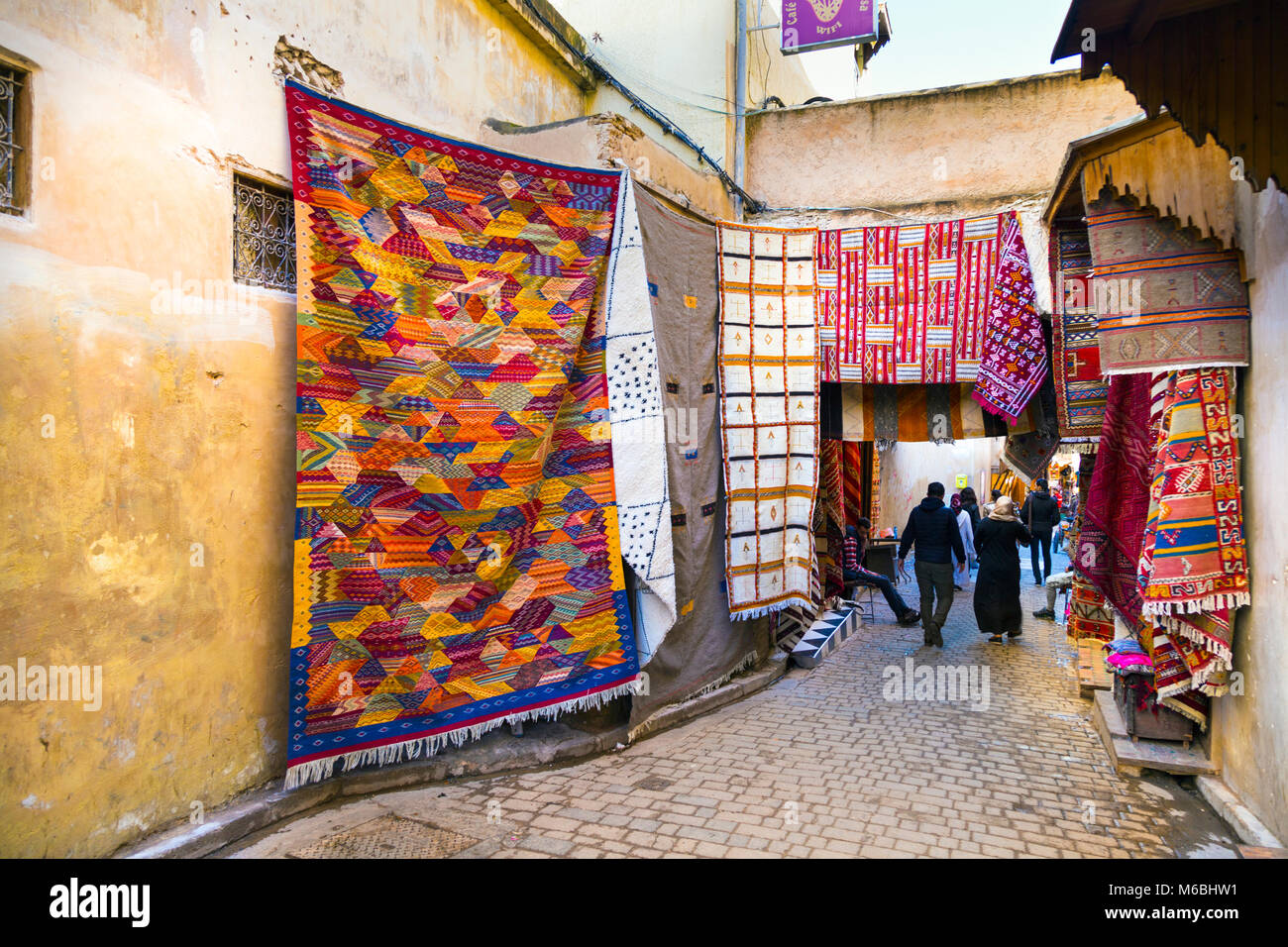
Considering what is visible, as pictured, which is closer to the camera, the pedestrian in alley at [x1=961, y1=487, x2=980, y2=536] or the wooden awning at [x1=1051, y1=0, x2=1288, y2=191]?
the wooden awning at [x1=1051, y1=0, x2=1288, y2=191]

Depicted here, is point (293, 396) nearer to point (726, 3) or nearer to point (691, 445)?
point (691, 445)

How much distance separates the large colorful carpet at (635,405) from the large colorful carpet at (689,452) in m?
0.16

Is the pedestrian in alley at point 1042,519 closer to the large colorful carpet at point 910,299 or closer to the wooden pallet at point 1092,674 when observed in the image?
the wooden pallet at point 1092,674

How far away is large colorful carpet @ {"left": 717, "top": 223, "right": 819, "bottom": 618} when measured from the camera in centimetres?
611

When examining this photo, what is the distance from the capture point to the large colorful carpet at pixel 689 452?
17.6 feet

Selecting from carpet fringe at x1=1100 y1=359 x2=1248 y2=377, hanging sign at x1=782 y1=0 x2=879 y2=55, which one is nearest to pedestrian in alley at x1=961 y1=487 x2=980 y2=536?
hanging sign at x1=782 y1=0 x2=879 y2=55

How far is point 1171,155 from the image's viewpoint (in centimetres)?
393

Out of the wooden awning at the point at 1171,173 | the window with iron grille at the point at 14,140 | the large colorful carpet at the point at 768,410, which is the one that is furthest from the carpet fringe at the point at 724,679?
the window with iron grille at the point at 14,140

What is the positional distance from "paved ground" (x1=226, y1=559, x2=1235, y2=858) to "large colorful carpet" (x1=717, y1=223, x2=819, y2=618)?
1.08m

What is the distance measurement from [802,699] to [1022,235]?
4.02m

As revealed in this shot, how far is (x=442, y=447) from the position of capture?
4246mm

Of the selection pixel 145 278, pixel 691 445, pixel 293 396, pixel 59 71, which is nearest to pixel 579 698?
pixel 691 445

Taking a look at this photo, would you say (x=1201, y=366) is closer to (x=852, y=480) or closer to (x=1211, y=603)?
(x=1211, y=603)

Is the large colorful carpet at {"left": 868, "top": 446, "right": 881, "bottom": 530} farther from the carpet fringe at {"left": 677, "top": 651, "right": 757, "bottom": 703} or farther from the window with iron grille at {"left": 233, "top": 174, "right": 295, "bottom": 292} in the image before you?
the window with iron grille at {"left": 233, "top": 174, "right": 295, "bottom": 292}
